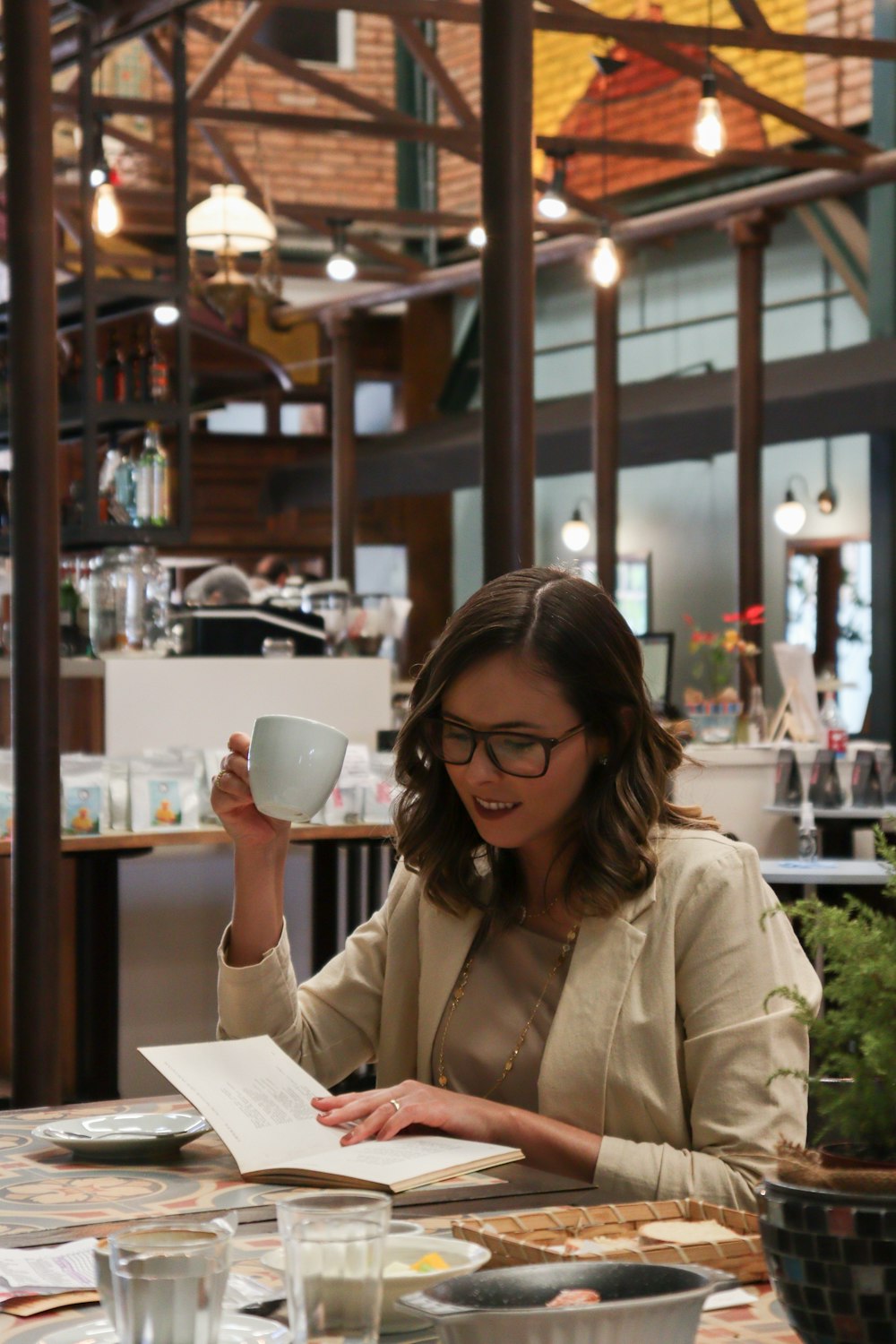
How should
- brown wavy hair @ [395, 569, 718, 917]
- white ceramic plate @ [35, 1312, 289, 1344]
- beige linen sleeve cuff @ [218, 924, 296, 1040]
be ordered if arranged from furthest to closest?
beige linen sleeve cuff @ [218, 924, 296, 1040], brown wavy hair @ [395, 569, 718, 917], white ceramic plate @ [35, 1312, 289, 1344]

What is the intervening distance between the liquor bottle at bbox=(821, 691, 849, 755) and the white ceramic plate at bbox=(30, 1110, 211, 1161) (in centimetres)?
621

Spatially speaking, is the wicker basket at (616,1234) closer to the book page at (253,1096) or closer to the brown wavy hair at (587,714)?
the book page at (253,1096)

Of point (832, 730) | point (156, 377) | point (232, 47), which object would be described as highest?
point (232, 47)

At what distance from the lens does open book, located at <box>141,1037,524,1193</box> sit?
68.9 inches

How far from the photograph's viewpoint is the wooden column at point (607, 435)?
458 inches

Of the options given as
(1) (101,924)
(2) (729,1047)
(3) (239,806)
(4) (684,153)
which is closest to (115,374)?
(1) (101,924)

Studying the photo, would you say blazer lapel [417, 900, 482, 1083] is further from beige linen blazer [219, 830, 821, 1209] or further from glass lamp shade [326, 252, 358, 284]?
glass lamp shade [326, 252, 358, 284]

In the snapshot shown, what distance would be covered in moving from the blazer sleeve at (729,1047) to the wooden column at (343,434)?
1205 cm

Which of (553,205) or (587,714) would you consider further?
(553,205)

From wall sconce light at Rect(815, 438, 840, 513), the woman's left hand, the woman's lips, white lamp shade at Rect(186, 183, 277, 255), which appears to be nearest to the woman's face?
the woman's lips

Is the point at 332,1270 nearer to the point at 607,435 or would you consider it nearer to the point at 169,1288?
the point at 169,1288

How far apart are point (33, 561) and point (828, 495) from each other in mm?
8880

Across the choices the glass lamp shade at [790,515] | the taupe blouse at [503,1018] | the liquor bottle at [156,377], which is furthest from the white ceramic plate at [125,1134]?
the glass lamp shade at [790,515]

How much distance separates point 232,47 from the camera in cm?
877
